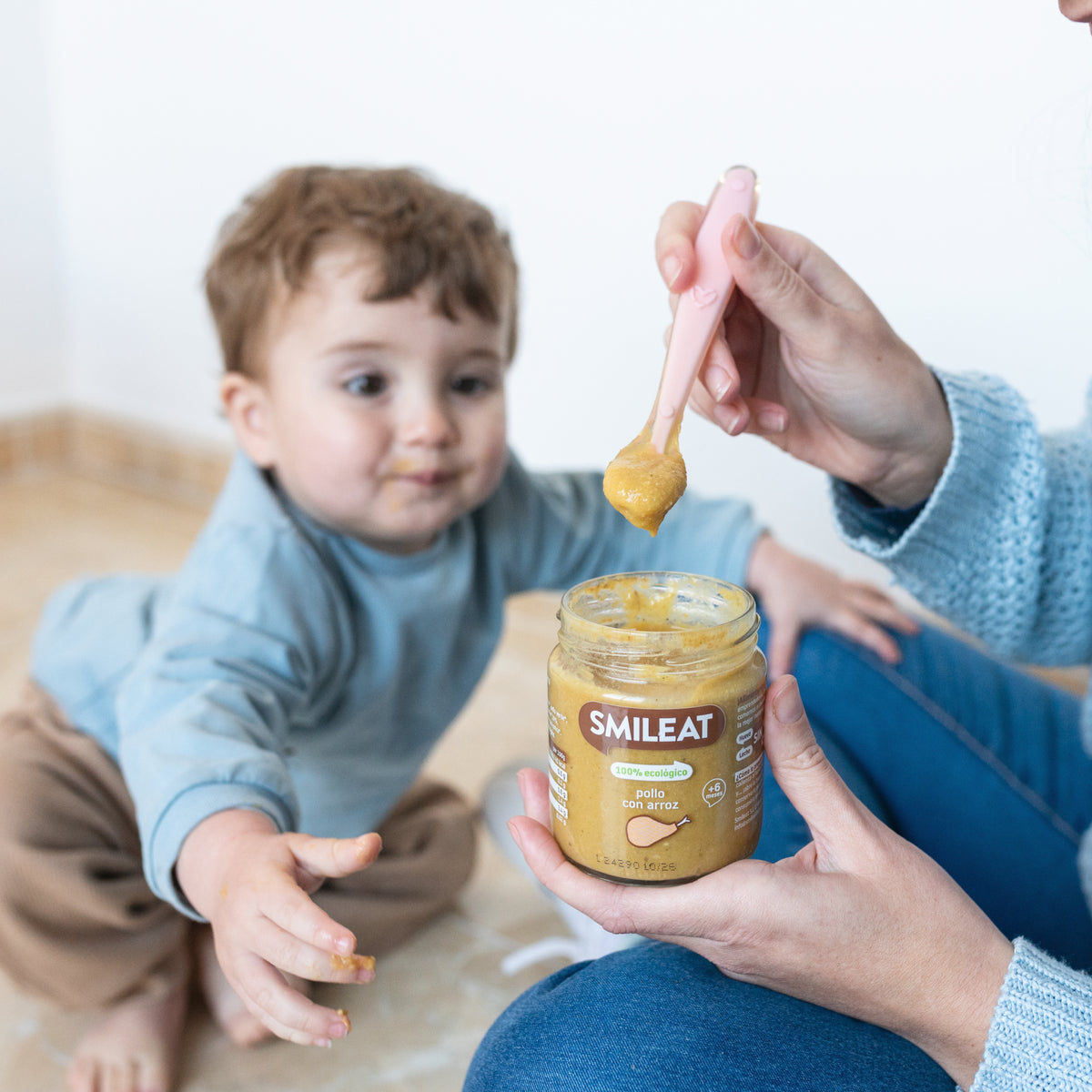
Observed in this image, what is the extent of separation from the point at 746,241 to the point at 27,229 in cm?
224

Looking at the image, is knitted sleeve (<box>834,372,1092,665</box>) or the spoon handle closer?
the spoon handle

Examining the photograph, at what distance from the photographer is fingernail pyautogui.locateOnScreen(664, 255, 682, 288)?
0.69 m

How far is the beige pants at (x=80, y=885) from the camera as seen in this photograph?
1.04 m

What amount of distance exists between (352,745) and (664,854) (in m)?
0.60

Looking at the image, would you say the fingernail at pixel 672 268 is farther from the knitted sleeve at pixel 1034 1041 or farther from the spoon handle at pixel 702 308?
the knitted sleeve at pixel 1034 1041

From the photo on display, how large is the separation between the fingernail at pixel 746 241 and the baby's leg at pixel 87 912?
2.62 feet

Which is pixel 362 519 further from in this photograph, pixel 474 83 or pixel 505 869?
pixel 474 83

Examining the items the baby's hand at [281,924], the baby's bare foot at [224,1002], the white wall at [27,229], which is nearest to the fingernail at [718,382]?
the baby's hand at [281,924]

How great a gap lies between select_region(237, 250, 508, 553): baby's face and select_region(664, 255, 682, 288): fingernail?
0.37m

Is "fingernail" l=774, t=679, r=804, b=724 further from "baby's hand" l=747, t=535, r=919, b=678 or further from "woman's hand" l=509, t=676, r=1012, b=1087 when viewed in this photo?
"baby's hand" l=747, t=535, r=919, b=678

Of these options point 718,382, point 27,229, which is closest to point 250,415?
point 718,382

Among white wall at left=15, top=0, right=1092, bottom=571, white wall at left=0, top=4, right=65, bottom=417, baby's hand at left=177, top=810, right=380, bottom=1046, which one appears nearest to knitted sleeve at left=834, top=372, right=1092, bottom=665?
white wall at left=15, top=0, right=1092, bottom=571

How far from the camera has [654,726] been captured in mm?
565

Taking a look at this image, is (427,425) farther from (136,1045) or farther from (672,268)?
(136,1045)
